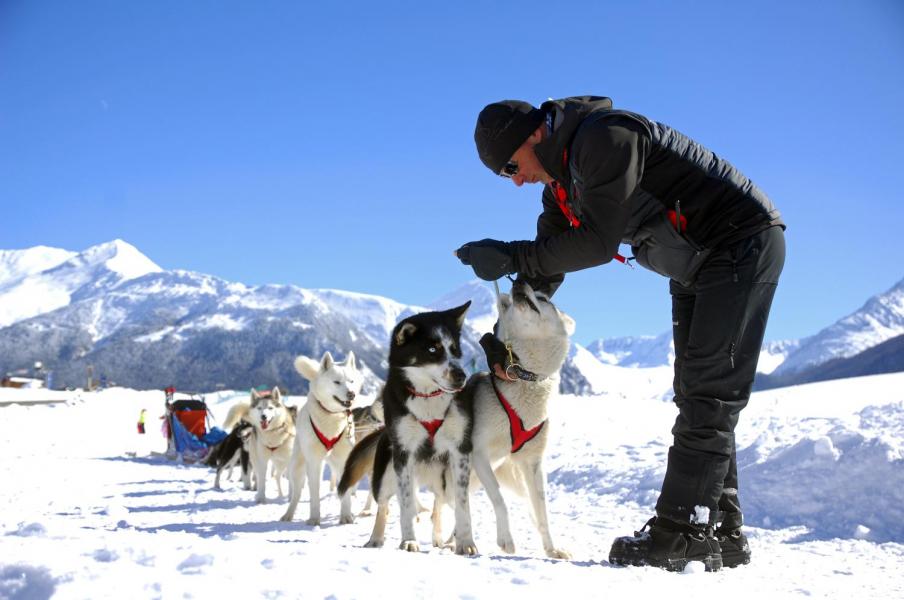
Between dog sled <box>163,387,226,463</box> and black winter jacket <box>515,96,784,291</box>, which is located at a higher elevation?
black winter jacket <box>515,96,784,291</box>

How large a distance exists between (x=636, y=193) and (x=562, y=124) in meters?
0.41

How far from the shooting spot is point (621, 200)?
2.65m

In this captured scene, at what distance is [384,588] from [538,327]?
7.75 feet

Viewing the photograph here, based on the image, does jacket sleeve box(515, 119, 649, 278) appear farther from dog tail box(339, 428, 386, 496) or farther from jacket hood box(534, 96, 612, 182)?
dog tail box(339, 428, 386, 496)

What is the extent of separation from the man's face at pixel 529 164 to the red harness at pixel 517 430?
1.34m

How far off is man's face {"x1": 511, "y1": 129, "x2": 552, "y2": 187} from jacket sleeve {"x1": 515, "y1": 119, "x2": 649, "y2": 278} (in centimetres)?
27

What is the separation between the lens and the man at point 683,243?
2.70 meters

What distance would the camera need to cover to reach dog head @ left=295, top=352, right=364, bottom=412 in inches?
245

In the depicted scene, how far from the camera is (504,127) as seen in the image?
2.94 metres

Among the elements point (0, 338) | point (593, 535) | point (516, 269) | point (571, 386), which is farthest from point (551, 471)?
point (0, 338)

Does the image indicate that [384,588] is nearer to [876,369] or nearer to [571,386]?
[876,369]

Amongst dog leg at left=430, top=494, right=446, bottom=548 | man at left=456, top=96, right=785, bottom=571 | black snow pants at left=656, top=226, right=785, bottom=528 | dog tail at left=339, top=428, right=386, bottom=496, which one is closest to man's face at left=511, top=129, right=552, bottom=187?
man at left=456, top=96, right=785, bottom=571

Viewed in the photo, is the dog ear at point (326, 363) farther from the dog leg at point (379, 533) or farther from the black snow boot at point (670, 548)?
the black snow boot at point (670, 548)

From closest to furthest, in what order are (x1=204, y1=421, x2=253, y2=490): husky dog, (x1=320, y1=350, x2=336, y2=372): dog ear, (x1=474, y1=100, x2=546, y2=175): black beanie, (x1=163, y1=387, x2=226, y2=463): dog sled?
(x1=474, y1=100, x2=546, y2=175): black beanie, (x1=320, y1=350, x2=336, y2=372): dog ear, (x1=204, y1=421, x2=253, y2=490): husky dog, (x1=163, y1=387, x2=226, y2=463): dog sled
